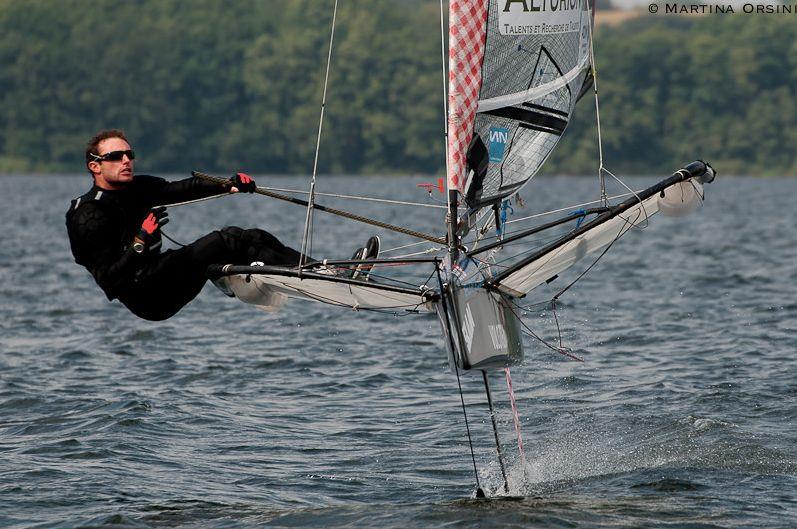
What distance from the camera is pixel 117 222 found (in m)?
8.55

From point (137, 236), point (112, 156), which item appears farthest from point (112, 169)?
point (137, 236)

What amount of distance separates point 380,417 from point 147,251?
361 centimetres

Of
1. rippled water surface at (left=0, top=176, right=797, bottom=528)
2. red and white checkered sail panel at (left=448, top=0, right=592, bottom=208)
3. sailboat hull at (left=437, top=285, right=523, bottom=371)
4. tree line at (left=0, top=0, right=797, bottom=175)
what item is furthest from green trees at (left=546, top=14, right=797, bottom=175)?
sailboat hull at (left=437, top=285, right=523, bottom=371)

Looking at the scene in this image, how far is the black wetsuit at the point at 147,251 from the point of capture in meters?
8.43

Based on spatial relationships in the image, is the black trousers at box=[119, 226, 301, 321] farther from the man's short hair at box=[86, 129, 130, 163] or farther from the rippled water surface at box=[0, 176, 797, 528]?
the rippled water surface at box=[0, 176, 797, 528]

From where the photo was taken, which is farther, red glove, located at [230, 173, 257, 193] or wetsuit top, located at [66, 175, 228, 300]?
red glove, located at [230, 173, 257, 193]

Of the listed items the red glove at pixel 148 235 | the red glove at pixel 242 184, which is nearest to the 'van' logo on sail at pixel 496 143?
the red glove at pixel 242 184

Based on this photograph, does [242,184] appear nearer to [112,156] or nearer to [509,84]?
[112,156]

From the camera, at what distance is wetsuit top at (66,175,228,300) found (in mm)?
8391

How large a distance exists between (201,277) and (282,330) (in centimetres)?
845

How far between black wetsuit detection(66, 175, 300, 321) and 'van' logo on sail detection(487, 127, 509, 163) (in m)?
1.73

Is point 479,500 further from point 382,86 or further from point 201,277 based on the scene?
point 382,86

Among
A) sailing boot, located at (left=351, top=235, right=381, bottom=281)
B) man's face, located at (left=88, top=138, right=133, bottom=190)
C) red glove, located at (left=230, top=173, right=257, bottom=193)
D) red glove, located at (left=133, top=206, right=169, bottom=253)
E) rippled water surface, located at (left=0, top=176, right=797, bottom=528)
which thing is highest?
man's face, located at (left=88, top=138, right=133, bottom=190)

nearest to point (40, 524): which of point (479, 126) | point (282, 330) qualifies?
point (479, 126)
